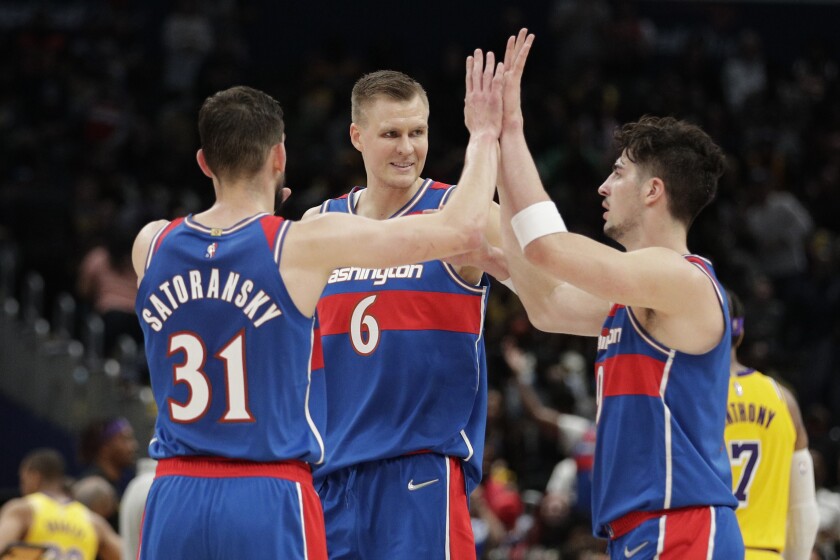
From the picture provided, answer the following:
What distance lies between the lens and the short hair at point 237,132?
5316 mm

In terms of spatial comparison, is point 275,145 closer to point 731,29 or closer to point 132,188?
point 132,188

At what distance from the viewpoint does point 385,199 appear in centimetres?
656

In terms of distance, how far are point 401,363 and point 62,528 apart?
547 cm

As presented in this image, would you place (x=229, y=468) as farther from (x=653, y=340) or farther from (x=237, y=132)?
(x=653, y=340)

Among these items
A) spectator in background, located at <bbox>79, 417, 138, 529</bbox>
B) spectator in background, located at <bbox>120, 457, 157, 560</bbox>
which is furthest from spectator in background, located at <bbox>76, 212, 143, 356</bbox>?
spectator in background, located at <bbox>120, 457, 157, 560</bbox>

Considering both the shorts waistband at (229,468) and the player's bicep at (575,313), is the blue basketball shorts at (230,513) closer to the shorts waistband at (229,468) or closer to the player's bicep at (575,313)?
the shorts waistband at (229,468)

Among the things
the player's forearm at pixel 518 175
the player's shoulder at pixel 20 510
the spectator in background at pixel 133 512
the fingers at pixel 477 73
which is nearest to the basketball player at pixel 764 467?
the player's forearm at pixel 518 175

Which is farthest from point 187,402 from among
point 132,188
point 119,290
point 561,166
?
point 561,166

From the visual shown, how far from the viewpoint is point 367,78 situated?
259 inches

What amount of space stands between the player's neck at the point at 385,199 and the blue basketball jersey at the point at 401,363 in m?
0.36

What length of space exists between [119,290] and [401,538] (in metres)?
10.5

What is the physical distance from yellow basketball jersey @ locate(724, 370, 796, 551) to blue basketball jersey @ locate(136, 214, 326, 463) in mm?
3343

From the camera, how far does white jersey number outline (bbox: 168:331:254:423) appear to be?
5137 millimetres

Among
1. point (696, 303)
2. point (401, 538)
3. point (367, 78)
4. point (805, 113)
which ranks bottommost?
point (401, 538)
